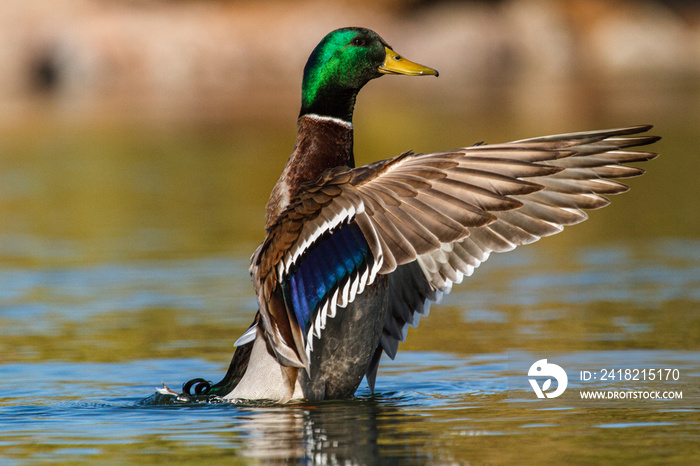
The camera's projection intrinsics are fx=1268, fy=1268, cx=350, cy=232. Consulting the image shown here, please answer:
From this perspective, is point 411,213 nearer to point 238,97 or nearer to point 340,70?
point 340,70

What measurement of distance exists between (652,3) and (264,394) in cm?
4711

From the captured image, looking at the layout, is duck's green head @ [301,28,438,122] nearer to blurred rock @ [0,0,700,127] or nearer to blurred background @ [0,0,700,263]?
blurred background @ [0,0,700,263]

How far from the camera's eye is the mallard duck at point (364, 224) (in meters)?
5.48

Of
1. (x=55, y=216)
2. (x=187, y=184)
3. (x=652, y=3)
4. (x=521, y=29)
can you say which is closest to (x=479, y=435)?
(x=55, y=216)

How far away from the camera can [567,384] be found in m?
6.80

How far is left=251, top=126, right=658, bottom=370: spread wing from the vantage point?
213 inches

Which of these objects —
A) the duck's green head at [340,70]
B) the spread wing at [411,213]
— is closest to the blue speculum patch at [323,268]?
the spread wing at [411,213]

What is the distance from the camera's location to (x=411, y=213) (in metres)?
5.49

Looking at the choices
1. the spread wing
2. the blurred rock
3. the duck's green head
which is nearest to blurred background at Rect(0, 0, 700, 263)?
the blurred rock

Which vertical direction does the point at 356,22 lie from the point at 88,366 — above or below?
above

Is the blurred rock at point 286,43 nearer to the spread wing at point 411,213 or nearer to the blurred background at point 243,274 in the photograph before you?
the blurred background at point 243,274

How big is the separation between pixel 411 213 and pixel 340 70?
157 cm

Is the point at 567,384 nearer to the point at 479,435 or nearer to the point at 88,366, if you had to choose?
the point at 479,435

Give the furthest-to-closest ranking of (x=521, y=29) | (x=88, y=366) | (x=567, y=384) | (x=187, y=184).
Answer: (x=521, y=29), (x=187, y=184), (x=88, y=366), (x=567, y=384)
